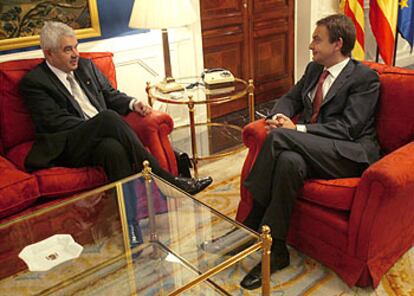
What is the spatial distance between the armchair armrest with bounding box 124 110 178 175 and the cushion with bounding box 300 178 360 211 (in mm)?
819

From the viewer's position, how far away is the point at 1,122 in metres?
2.45

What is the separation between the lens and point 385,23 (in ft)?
12.5

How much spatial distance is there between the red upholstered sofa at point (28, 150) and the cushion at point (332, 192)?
2.81 feet

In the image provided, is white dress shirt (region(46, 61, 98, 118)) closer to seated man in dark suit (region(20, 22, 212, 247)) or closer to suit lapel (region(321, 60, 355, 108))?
seated man in dark suit (region(20, 22, 212, 247))

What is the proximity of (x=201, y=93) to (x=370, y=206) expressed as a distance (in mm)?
1440

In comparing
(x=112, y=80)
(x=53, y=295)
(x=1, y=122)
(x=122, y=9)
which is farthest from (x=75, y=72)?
(x=53, y=295)

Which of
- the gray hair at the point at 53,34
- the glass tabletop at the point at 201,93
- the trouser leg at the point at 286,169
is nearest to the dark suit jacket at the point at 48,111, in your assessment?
the gray hair at the point at 53,34

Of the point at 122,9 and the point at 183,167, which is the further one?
the point at 122,9

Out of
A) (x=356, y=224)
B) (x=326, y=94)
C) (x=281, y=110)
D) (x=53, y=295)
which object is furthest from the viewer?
(x=281, y=110)

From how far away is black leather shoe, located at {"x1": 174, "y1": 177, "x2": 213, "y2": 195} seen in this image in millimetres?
2544

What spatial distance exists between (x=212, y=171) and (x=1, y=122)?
4.30 feet

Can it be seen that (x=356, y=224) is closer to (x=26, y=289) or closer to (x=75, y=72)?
(x=26, y=289)

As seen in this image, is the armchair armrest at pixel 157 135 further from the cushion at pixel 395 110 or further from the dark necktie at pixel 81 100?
the cushion at pixel 395 110

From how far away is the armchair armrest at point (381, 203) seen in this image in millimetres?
1746
